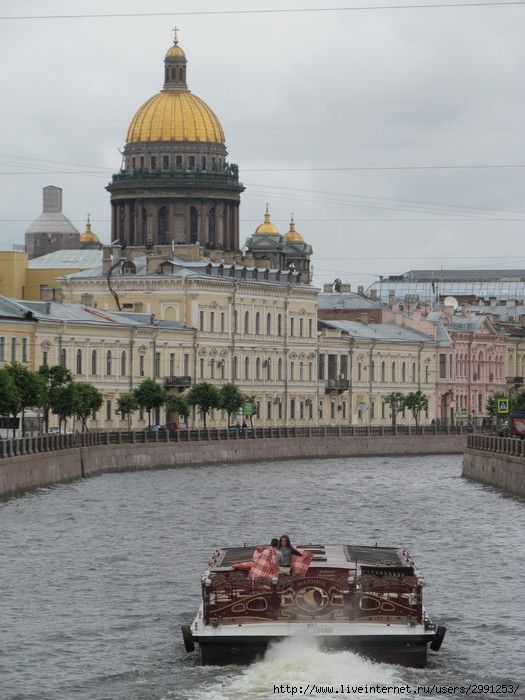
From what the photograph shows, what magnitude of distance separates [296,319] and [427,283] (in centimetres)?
7292

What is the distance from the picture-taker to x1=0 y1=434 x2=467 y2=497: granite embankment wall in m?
51.0

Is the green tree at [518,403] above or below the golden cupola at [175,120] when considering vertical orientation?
below

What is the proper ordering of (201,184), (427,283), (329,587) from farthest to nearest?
1. (427,283)
2. (201,184)
3. (329,587)

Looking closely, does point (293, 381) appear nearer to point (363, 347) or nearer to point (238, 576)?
point (363, 347)

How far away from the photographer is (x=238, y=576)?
25.7 meters

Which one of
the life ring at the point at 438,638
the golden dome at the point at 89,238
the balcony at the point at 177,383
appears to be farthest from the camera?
the golden dome at the point at 89,238

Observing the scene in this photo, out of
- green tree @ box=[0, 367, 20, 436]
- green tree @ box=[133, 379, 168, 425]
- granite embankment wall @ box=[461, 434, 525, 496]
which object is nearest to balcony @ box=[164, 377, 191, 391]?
green tree @ box=[133, 379, 168, 425]

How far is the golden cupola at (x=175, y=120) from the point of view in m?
106

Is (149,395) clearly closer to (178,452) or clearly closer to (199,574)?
(178,452)

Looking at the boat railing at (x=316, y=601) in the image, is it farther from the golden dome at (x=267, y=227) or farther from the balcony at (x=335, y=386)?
the golden dome at (x=267, y=227)

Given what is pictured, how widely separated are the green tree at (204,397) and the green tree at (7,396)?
893 inches

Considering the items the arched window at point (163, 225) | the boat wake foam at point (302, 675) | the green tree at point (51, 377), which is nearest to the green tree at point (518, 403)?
the arched window at point (163, 225)

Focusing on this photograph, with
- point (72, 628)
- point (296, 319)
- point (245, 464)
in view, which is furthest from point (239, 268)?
point (72, 628)

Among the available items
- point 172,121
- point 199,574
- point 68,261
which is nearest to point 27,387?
point 199,574
